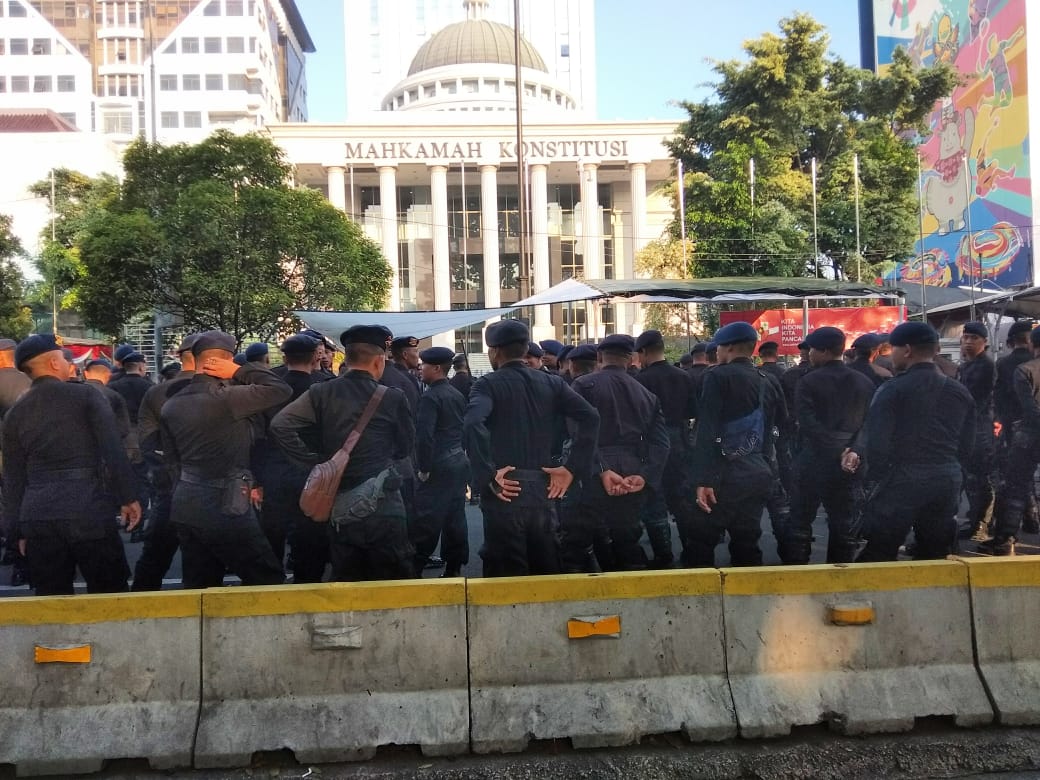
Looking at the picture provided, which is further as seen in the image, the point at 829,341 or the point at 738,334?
the point at 829,341

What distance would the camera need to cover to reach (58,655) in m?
3.59

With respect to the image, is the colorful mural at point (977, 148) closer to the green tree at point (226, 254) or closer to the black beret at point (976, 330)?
the green tree at point (226, 254)

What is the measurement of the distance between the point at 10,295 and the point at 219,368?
89.3ft

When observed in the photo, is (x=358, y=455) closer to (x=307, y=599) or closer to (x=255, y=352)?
(x=307, y=599)

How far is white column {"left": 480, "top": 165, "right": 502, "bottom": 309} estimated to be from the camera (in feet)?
173

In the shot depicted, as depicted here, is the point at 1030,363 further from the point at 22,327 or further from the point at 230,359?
the point at 22,327

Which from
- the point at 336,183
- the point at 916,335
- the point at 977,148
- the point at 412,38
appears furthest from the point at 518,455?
the point at 412,38

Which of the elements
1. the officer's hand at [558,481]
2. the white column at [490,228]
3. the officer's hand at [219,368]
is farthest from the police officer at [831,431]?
the white column at [490,228]

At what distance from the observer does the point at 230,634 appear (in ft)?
12.1

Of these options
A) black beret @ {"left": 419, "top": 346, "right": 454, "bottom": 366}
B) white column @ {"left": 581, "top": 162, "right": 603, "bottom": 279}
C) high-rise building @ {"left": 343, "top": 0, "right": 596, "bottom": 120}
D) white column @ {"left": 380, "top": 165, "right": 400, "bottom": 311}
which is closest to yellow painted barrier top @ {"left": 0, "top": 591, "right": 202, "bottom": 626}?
black beret @ {"left": 419, "top": 346, "right": 454, "bottom": 366}

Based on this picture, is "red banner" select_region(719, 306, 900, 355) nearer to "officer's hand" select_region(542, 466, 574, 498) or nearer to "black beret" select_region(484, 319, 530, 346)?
"black beret" select_region(484, 319, 530, 346)

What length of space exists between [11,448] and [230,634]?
174 centimetres

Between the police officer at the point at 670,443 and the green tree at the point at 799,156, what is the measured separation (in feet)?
57.0

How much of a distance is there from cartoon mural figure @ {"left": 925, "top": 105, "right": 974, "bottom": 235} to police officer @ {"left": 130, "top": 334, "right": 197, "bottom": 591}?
46.3 metres
